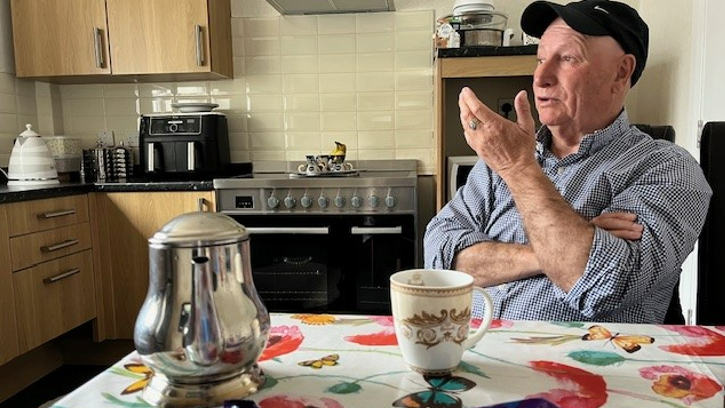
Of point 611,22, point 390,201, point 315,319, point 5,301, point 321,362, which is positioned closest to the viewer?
point 321,362

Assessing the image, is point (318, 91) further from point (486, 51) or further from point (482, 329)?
point (482, 329)

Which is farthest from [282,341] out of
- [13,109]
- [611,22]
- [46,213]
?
[13,109]

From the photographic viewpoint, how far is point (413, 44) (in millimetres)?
2875

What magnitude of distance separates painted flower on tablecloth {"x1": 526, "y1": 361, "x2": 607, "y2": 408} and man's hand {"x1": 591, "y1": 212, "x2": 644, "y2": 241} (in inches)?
17.2

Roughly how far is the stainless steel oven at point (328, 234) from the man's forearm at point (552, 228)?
1348 mm

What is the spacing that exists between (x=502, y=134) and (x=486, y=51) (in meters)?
1.38

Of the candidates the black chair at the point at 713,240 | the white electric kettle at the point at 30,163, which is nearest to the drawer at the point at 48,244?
the white electric kettle at the point at 30,163

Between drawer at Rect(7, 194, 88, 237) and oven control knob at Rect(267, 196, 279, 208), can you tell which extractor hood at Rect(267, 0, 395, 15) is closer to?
oven control knob at Rect(267, 196, 279, 208)

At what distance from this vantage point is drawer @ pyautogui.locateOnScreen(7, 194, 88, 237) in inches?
82.8

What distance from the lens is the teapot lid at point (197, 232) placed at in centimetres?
57

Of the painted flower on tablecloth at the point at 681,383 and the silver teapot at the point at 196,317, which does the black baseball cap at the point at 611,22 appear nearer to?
the painted flower on tablecloth at the point at 681,383

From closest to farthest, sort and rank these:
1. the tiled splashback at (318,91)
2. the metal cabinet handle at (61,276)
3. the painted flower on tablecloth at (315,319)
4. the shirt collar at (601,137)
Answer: the painted flower on tablecloth at (315,319) < the shirt collar at (601,137) < the metal cabinet handle at (61,276) < the tiled splashback at (318,91)

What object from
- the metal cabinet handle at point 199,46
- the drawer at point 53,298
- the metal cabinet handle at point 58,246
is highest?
the metal cabinet handle at point 199,46

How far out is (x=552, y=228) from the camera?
1002 mm
